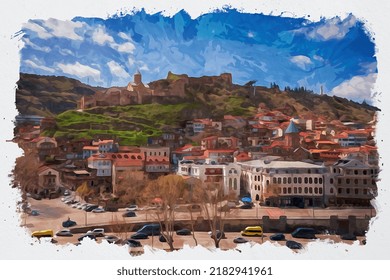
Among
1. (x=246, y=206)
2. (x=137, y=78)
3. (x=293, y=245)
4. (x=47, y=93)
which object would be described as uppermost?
(x=137, y=78)

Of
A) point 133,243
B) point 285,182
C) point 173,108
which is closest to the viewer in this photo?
point 133,243

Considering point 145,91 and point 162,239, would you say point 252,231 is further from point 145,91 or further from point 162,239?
point 145,91

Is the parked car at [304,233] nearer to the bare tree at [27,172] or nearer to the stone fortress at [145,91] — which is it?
the stone fortress at [145,91]

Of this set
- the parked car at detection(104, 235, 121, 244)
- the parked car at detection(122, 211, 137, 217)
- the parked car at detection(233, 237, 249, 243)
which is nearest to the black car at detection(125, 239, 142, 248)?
the parked car at detection(104, 235, 121, 244)

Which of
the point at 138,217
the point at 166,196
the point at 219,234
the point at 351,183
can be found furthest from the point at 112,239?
the point at 351,183

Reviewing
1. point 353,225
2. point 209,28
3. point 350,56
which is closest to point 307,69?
point 350,56

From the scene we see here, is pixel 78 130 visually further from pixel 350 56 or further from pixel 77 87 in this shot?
pixel 350 56
